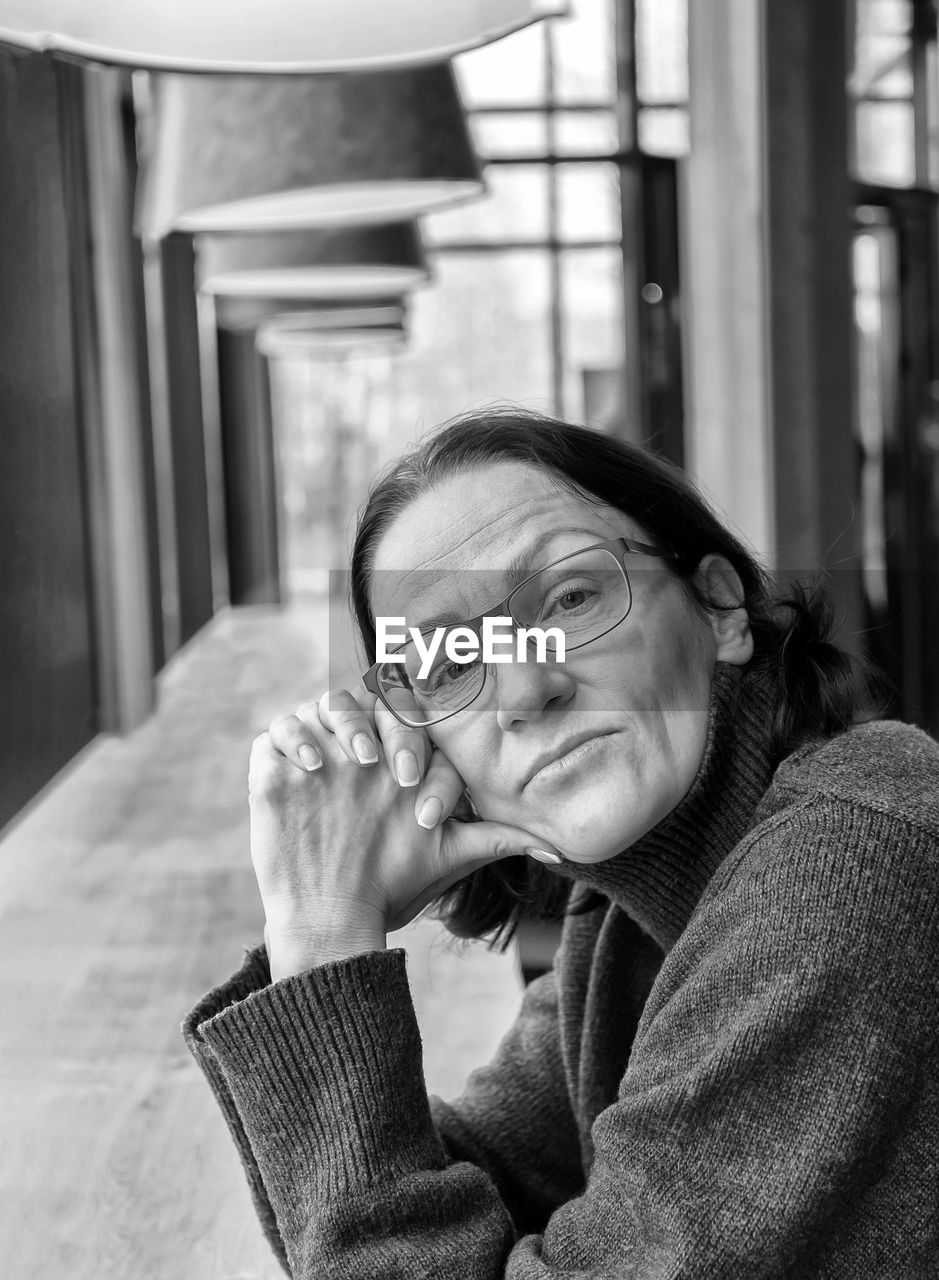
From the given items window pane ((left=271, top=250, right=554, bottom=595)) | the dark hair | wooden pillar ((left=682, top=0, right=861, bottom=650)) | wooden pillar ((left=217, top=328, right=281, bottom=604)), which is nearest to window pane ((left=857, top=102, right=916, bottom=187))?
wooden pillar ((left=682, top=0, right=861, bottom=650))

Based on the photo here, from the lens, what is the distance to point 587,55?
1094cm

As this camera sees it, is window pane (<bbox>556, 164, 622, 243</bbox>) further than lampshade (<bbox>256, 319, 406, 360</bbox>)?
Yes

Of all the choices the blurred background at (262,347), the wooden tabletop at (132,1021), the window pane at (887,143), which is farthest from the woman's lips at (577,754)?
the window pane at (887,143)

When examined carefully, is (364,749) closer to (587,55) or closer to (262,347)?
(262,347)

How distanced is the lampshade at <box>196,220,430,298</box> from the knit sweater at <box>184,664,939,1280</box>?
Result: 3.09 meters

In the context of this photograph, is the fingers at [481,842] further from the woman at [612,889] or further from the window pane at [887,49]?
the window pane at [887,49]

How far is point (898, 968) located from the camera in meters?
0.94

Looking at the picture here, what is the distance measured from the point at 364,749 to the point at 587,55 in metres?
10.7

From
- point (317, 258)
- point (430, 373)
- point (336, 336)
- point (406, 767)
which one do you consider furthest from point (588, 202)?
point (406, 767)

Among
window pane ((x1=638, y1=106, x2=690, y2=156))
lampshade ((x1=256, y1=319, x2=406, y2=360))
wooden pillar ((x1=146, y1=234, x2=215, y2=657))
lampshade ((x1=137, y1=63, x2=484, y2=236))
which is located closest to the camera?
lampshade ((x1=137, y1=63, x2=484, y2=236))

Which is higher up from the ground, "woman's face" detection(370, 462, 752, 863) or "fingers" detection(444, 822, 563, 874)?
"woman's face" detection(370, 462, 752, 863)

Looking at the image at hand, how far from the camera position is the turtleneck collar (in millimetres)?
1169

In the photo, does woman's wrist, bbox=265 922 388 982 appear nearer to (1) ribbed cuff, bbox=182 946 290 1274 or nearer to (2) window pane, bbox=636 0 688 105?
(1) ribbed cuff, bbox=182 946 290 1274

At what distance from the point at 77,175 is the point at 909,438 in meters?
3.66
